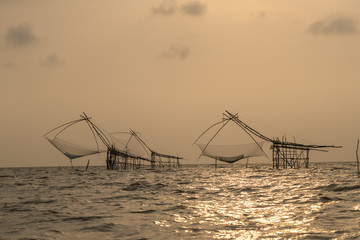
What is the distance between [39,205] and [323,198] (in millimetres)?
8727

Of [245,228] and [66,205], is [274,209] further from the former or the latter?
[66,205]

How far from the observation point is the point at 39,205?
13094mm

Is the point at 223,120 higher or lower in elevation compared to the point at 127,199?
higher

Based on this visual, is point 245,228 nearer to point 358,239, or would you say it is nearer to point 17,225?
point 358,239

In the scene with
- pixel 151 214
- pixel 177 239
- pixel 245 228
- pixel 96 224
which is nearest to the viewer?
pixel 177 239

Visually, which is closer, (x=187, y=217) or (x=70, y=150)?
(x=187, y=217)

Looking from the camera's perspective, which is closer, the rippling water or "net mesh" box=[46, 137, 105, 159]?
the rippling water

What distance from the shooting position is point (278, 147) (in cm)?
4562

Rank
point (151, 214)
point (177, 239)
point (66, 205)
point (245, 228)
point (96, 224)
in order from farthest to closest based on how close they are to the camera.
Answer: point (66, 205)
point (151, 214)
point (96, 224)
point (245, 228)
point (177, 239)

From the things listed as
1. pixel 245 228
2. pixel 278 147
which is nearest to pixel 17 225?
pixel 245 228

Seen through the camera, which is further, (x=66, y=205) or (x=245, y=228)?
(x=66, y=205)

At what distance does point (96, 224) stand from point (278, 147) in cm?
3829

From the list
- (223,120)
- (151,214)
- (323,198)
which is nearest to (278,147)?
(223,120)

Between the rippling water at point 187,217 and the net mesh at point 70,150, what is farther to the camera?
the net mesh at point 70,150
